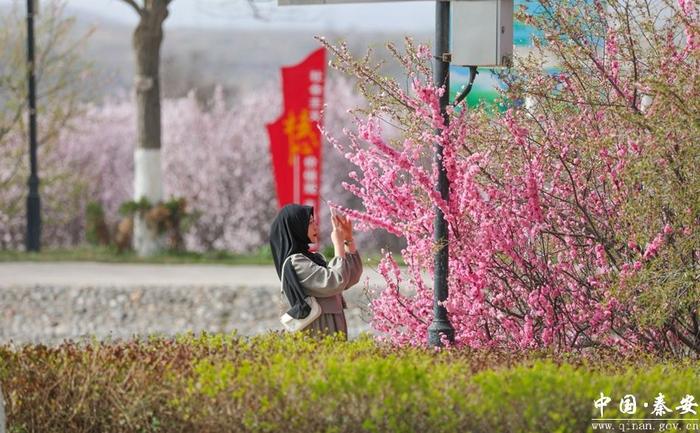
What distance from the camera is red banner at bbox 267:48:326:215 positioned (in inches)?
675

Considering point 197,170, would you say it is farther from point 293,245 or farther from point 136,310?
point 293,245

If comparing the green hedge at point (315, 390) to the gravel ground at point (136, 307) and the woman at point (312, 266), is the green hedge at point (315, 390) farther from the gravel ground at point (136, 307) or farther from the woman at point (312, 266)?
the gravel ground at point (136, 307)

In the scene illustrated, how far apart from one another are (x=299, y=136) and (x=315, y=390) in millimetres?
11719

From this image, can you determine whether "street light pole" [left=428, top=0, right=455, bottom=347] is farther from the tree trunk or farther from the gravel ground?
the tree trunk

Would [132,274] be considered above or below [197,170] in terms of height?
below

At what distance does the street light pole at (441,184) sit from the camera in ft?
23.2

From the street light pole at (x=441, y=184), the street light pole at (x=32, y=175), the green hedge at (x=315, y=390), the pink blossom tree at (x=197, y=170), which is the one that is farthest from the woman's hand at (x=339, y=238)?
the pink blossom tree at (x=197, y=170)

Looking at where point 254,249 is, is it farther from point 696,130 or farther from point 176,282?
point 696,130

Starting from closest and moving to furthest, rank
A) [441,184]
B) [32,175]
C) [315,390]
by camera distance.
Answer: [315,390] < [441,184] < [32,175]

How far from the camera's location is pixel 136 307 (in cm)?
1534

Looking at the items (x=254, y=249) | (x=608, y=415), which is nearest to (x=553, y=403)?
(x=608, y=415)

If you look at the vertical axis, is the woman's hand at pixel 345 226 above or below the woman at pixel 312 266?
above

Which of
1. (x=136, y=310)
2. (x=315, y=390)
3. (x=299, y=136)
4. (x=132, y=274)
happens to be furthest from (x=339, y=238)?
(x=299, y=136)

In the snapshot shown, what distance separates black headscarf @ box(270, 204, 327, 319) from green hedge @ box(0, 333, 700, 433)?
723mm
